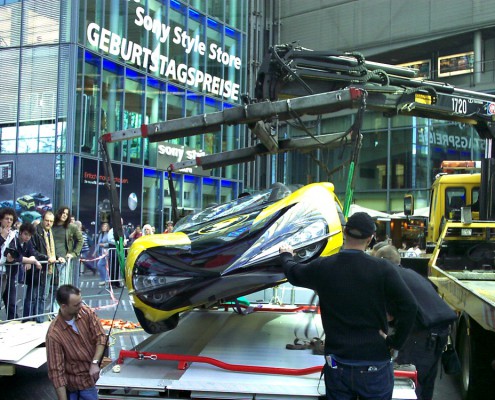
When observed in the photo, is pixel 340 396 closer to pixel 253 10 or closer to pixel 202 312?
pixel 202 312

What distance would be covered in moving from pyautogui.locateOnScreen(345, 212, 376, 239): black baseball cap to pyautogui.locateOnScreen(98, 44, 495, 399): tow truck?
1.01 metres

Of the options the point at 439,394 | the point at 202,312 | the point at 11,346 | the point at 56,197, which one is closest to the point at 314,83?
the point at 202,312

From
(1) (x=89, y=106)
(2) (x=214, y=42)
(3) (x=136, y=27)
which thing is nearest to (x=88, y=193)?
(1) (x=89, y=106)

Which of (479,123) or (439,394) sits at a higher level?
(479,123)

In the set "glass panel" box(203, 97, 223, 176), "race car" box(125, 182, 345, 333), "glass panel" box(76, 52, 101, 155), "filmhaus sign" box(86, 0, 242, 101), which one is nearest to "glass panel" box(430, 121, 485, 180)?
"filmhaus sign" box(86, 0, 242, 101)

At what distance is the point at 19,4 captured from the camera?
2161 centimetres

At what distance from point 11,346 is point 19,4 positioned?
60.6 feet

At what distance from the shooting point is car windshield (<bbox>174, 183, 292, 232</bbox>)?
17.6ft

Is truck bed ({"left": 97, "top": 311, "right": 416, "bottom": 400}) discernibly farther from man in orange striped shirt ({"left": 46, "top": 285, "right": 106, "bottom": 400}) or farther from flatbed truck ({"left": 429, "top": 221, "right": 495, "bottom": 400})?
flatbed truck ({"left": 429, "top": 221, "right": 495, "bottom": 400})

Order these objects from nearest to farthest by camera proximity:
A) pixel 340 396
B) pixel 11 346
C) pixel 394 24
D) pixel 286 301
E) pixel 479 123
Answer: pixel 340 396 < pixel 11 346 < pixel 286 301 < pixel 479 123 < pixel 394 24

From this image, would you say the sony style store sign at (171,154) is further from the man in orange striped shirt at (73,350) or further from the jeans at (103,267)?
the man in orange striped shirt at (73,350)

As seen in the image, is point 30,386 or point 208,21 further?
point 208,21

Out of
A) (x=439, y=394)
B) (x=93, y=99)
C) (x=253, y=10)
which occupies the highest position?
(x=253, y=10)

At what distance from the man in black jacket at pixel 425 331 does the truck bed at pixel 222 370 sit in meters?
0.85
